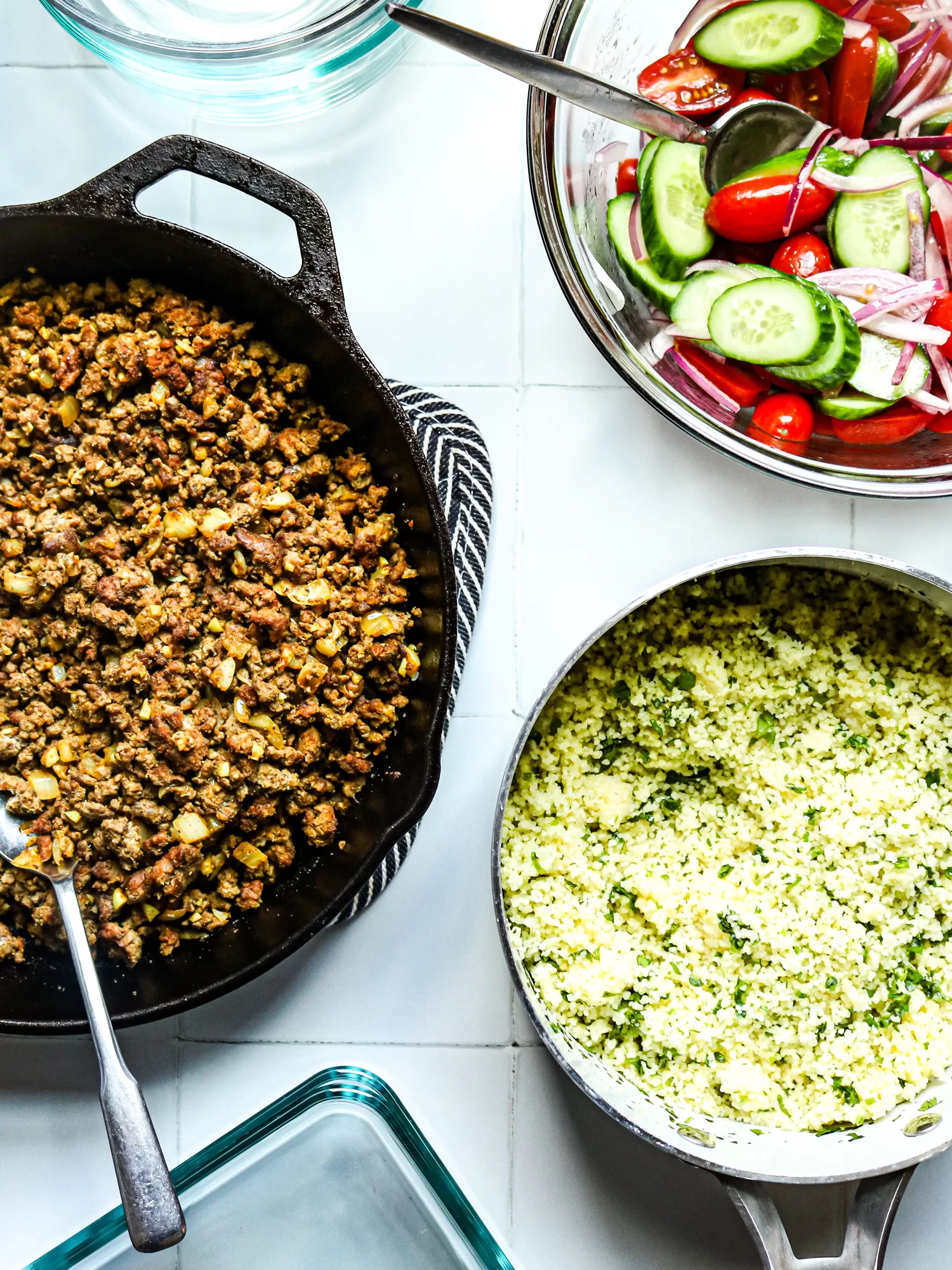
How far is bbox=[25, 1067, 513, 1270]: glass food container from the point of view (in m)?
1.66

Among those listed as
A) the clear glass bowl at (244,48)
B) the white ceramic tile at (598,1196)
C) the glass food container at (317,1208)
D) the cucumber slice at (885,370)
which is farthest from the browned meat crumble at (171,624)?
the cucumber slice at (885,370)

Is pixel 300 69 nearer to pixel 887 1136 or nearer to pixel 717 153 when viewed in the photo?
pixel 717 153

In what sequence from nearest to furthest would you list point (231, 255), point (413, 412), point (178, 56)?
point (231, 255) < point (178, 56) < point (413, 412)

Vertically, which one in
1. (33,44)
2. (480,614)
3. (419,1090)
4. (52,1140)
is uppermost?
(33,44)

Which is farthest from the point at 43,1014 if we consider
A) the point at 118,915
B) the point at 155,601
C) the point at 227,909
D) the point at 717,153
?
the point at 717,153

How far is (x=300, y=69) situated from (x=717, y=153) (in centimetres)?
62

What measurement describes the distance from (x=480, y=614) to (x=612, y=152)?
69 cm

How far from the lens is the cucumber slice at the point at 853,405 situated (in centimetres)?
142

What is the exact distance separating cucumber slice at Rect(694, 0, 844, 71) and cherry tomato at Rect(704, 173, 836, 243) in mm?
149

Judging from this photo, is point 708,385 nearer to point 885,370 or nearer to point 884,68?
point 885,370

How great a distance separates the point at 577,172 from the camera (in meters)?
1.48

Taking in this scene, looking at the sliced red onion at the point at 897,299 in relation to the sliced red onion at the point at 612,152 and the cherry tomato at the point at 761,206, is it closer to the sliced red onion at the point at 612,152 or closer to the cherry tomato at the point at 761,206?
the cherry tomato at the point at 761,206

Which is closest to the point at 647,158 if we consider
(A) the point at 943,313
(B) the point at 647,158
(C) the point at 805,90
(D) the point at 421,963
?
(B) the point at 647,158

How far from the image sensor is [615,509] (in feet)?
5.29
